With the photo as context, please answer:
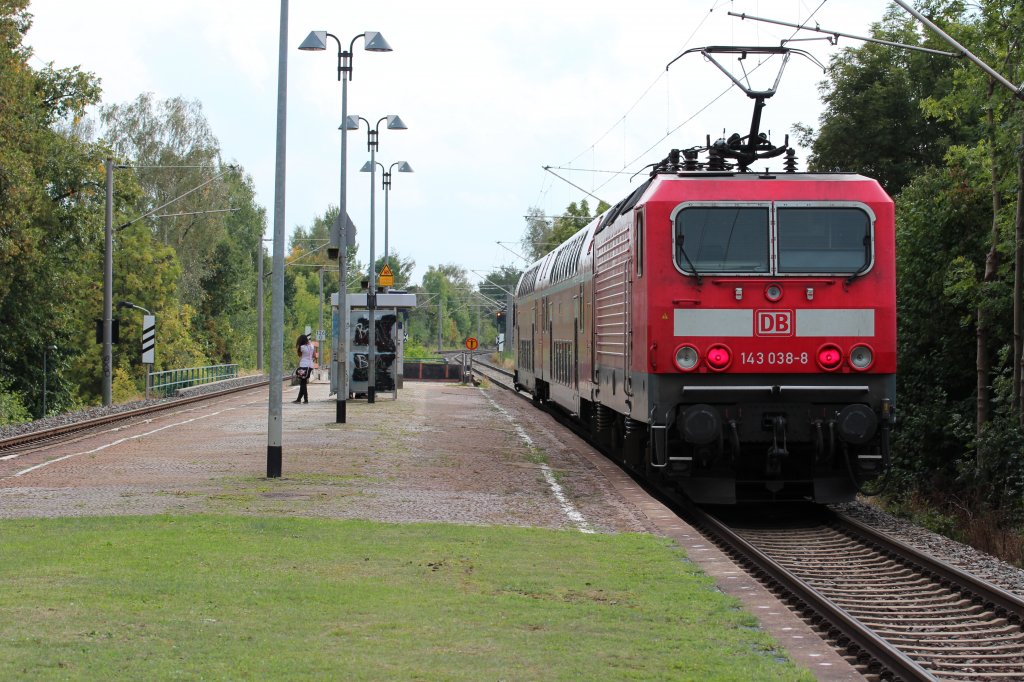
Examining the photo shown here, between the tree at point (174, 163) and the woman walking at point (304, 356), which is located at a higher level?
the tree at point (174, 163)

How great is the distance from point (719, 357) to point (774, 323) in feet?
2.30

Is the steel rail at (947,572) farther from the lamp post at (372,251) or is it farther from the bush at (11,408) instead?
the bush at (11,408)

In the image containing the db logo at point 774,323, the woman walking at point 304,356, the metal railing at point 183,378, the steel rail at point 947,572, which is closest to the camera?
the steel rail at point 947,572

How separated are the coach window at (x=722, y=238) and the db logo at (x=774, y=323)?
501 millimetres

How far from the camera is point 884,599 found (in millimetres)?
9898

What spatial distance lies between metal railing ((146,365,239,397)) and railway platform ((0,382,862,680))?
46.3ft

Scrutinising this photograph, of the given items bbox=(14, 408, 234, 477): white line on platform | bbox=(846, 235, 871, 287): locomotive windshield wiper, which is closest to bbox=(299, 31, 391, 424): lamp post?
bbox=(14, 408, 234, 477): white line on platform

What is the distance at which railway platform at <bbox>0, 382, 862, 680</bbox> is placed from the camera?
12320 mm

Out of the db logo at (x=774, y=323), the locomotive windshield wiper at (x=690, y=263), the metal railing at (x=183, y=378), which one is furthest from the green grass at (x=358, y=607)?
the metal railing at (x=183, y=378)

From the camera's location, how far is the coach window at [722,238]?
44.6ft

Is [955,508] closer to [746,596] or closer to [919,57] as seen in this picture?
[746,596]

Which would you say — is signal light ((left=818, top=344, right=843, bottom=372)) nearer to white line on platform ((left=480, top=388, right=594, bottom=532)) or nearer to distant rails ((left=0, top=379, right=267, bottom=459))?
white line on platform ((left=480, top=388, right=594, bottom=532))

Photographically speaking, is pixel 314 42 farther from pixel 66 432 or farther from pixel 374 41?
pixel 66 432

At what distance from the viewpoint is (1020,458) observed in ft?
64.2
